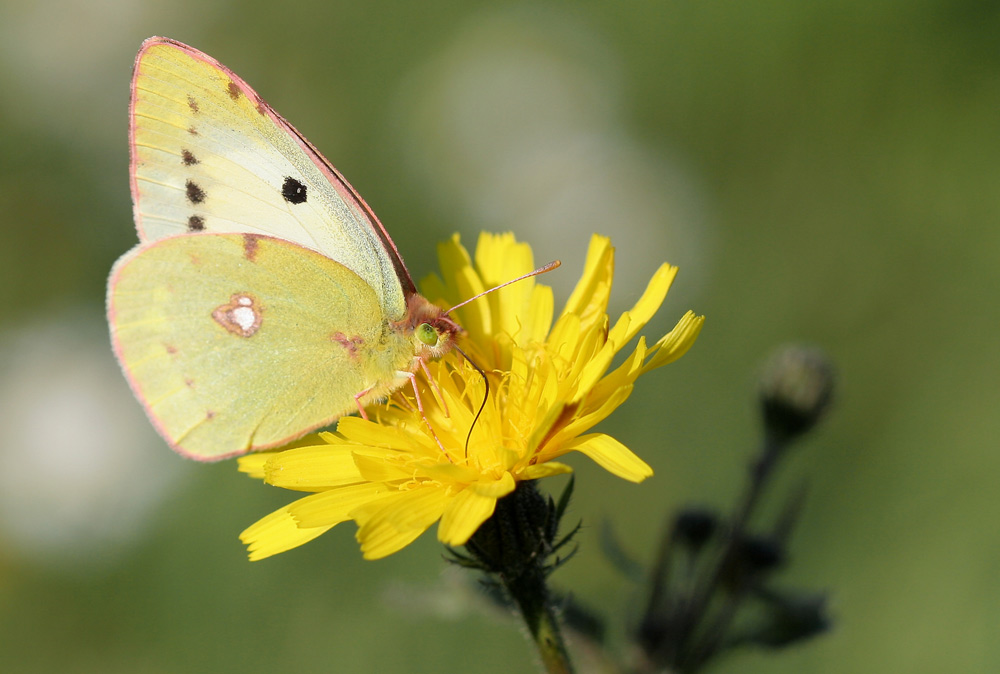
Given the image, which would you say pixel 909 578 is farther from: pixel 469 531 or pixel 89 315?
pixel 89 315

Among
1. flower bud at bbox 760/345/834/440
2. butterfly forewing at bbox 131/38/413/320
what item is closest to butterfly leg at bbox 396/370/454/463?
butterfly forewing at bbox 131/38/413/320

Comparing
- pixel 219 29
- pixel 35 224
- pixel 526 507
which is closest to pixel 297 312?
A: pixel 526 507

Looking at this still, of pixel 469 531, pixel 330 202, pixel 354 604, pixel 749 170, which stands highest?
pixel 749 170

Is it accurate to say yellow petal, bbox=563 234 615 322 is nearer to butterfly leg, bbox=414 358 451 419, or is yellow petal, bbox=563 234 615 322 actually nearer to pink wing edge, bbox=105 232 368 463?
butterfly leg, bbox=414 358 451 419

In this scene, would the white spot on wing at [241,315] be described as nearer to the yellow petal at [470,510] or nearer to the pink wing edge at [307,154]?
the pink wing edge at [307,154]

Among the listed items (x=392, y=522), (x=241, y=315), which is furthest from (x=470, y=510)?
(x=241, y=315)

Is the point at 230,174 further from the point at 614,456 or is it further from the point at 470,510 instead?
the point at 614,456
